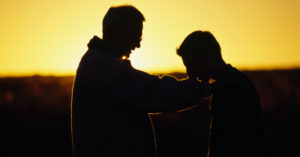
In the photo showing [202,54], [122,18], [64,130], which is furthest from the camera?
[64,130]

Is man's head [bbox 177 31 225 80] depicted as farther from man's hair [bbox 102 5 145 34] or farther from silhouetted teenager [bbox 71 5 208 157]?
man's hair [bbox 102 5 145 34]

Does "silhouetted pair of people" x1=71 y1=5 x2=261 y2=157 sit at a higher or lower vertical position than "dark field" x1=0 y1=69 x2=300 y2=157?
higher

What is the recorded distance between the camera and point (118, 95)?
3.54 m

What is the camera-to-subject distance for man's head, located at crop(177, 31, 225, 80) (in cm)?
390

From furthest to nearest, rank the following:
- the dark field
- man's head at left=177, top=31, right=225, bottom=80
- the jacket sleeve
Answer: the dark field, man's head at left=177, top=31, right=225, bottom=80, the jacket sleeve

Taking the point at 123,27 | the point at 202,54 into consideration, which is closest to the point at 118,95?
the point at 123,27

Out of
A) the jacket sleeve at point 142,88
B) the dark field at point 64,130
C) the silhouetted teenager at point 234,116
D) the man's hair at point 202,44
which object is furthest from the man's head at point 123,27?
the dark field at point 64,130

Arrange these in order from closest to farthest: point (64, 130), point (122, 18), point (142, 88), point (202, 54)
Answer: point (142, 88) < point (122, 18) < point (202, 54) < point (64, 130)

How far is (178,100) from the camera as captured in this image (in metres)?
3.54

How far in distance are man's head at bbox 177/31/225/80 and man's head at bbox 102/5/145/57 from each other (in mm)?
471

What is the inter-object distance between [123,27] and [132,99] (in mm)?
561

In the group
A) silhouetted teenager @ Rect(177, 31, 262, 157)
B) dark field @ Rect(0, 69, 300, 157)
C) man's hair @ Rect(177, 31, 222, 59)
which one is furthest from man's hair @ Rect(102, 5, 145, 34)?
dark field @ Rect(0, 69, 300, 157)

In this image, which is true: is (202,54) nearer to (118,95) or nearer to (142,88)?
(142,88)

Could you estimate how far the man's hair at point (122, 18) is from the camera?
12.2 ft
